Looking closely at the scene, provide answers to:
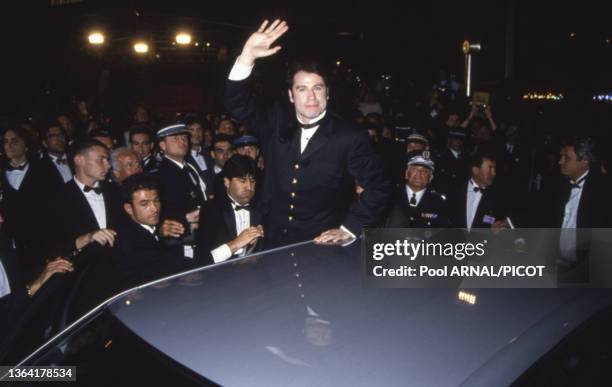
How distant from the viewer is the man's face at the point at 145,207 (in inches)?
149

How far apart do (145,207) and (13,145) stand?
10.9 feet

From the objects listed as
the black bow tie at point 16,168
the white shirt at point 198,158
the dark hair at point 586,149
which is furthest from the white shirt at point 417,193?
the black bow tie at point 16,168

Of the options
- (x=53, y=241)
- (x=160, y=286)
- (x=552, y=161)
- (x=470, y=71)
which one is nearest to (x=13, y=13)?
(x=470, y=71)

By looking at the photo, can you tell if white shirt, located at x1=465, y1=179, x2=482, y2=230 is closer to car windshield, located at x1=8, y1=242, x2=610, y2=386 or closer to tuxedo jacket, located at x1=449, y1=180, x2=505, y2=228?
tuxedo jacket, located at x1=449, y1=180, x2=505, y2=228

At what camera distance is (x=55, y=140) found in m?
7.11

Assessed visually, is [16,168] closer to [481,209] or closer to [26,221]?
[26,221]

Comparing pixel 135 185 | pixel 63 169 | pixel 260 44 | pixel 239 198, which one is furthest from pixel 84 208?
pixel 63 169

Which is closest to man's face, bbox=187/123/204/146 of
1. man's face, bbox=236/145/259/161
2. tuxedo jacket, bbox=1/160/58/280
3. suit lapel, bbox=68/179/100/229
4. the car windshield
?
man's face, bbox=236/145/259/161

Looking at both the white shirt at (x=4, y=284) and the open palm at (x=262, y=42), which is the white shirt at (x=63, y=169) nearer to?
the white shirt at (x=4, y=284)

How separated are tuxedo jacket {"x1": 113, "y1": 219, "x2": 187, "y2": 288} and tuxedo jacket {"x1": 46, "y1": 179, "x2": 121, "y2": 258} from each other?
870 millimetres

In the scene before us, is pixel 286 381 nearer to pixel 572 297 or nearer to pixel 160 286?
pixel 160 286

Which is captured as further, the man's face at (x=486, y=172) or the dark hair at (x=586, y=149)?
the man's face at (x=486, y=172)

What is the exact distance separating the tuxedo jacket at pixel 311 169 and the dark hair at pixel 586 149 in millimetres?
2570

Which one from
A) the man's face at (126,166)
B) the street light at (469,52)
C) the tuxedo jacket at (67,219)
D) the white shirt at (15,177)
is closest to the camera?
the tuxedo jacket at (67,219)
